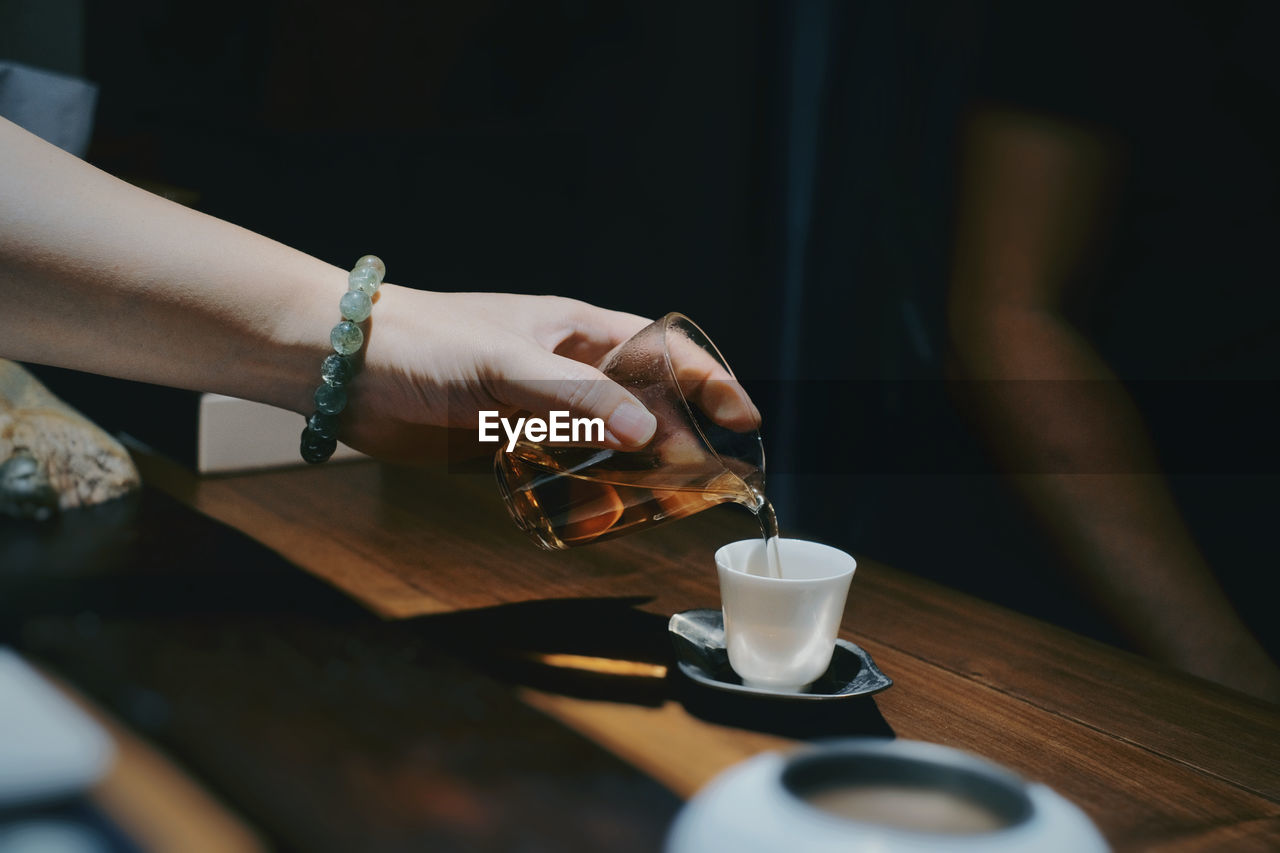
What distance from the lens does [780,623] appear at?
63cm

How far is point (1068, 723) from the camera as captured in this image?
0.65 meters

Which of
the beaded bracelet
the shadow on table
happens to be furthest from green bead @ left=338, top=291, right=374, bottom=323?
the shadow on table

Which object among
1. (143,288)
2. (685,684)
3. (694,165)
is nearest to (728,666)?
(685,684)

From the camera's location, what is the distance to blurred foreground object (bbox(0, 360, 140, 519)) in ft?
2.96

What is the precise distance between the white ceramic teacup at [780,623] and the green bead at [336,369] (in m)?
0.37

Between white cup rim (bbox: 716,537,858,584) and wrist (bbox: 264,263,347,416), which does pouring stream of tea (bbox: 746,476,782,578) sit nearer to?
white cup rim (bbox: 716,537,858,584)

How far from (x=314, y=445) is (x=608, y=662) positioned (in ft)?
1.16

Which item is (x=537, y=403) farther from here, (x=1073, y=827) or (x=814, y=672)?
(x=1073, y=827)

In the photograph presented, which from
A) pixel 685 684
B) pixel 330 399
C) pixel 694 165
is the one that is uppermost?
pixel 694 165

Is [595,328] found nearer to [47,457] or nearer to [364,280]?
[364,280]

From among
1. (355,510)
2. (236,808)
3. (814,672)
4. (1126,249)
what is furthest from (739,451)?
(1126,249)

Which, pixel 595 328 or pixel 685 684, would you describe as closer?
pixel 685 684

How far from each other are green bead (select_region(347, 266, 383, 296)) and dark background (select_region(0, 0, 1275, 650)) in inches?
17.8

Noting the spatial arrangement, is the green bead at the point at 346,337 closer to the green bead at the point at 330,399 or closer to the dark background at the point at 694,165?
the green bead at the point at 330,399
